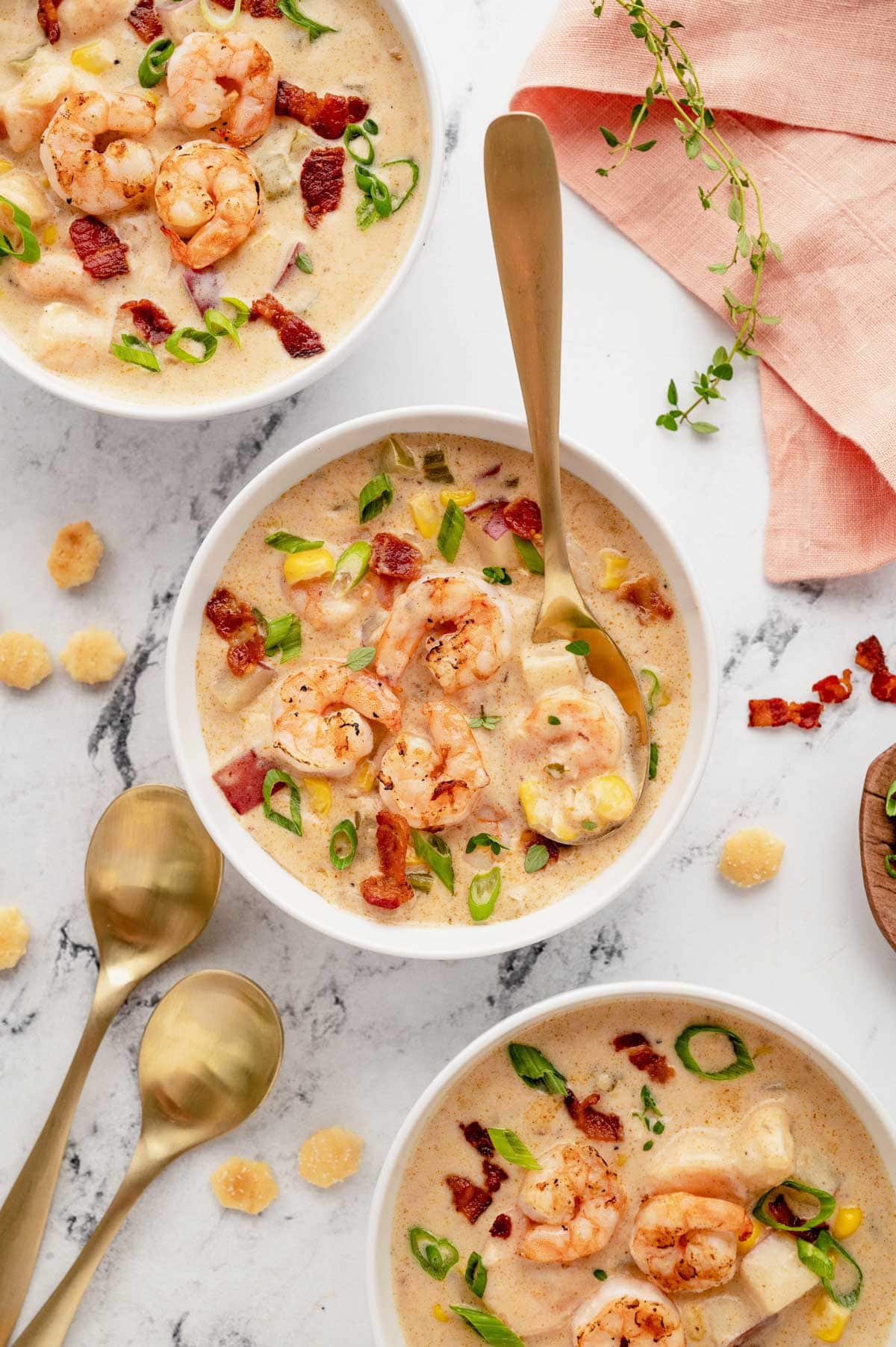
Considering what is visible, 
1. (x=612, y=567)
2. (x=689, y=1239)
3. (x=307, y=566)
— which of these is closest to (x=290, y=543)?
(x=307, y=566)

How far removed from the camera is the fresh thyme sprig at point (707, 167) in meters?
3.17

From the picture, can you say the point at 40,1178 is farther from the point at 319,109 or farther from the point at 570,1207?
the point at 319,109

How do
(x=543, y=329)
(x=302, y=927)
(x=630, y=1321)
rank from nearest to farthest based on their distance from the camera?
(x=543, y=329)
(x=630, y=1321)
(x=302, y=927)

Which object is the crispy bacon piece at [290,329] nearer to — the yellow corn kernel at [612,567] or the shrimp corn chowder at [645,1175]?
the yellow corn kernel at [612,567]

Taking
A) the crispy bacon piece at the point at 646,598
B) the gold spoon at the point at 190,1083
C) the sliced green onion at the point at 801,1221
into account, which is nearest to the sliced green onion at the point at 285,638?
the crispy bacon piece at the point at 646,598

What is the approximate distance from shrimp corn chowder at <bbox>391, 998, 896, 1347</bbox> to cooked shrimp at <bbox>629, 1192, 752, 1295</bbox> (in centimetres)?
6

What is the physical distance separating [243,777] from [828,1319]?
2.01 m

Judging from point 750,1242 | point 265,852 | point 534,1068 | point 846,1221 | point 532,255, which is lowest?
point 750,1242

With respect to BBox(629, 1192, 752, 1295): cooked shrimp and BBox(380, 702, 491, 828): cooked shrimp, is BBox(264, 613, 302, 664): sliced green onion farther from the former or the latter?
BBox(629, 1192, 752, 1295): cooked shrimp

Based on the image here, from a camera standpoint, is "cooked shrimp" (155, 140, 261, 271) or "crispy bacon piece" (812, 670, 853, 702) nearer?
"cooked shrimp" (155, 140, 261, 271)

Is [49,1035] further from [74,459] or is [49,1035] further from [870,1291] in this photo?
[870,1291]

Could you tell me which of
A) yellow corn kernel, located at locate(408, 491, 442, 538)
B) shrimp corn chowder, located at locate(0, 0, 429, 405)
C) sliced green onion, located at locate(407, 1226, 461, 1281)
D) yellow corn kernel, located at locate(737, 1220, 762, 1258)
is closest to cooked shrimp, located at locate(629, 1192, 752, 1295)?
yellow corn kernel, located at locate(737, 1220, 762, 1258)

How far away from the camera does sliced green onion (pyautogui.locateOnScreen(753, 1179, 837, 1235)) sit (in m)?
3.06

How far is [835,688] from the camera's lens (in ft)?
11.4
